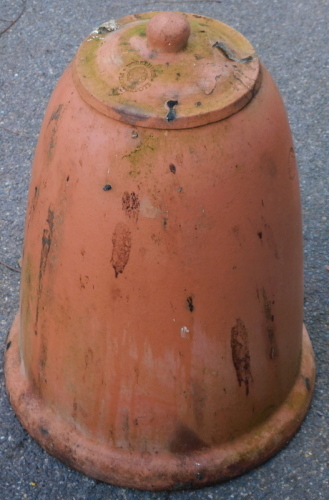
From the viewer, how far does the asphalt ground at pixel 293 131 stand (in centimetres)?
202

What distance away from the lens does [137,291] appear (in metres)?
1.62

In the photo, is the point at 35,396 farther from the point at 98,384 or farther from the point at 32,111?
the point at 32,111

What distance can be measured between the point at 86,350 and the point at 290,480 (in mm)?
753

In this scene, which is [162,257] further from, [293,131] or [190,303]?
[293,131]

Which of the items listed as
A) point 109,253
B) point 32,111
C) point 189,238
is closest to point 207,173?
point 189,238

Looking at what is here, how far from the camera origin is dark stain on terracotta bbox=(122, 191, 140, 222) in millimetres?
1535

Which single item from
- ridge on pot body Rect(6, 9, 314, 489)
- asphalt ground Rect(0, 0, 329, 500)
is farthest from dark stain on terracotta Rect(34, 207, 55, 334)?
asphalt ground Rect(0, 0, 329, 500)

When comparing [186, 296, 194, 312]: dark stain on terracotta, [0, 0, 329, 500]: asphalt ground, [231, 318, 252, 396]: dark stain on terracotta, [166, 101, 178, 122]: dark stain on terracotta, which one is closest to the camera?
[166, 101, 178, 122]: dark stain on terracotta

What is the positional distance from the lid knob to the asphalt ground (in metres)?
1.20

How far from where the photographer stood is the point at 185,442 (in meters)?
1.87

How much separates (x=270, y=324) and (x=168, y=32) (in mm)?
776

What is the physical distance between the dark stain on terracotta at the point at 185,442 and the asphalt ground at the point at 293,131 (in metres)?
0.16

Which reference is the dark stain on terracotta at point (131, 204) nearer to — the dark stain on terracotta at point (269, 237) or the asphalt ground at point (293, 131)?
the dark stain on terracotta at point (269, 237)

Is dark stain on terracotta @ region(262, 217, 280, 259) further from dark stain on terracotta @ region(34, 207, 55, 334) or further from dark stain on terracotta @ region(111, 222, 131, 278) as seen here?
dark stain on terracotta @ region(34, 207, 55, 334)
